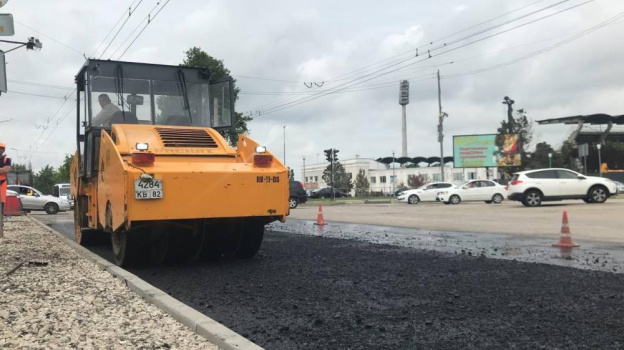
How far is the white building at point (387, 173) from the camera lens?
313 ft

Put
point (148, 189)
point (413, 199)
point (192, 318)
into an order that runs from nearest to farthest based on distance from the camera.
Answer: point (192, 318) → point (148, 189) → point (413, 199)

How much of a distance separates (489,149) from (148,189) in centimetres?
5620

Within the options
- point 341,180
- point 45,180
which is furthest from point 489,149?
point 45,180

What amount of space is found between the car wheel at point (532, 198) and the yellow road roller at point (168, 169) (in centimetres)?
1715

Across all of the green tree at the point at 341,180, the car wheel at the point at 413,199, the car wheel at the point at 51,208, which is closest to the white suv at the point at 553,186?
the car wheel at the point at 413,199

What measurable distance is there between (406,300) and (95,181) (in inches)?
202

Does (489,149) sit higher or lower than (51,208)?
higher

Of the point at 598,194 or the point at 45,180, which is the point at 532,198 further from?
the point at 45,180

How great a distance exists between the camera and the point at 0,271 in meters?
6.78

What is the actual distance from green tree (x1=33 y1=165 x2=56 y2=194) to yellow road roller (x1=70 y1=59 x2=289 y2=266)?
105421 mm

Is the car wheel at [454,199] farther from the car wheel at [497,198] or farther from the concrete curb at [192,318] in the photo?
the concrete curb at [192,318]

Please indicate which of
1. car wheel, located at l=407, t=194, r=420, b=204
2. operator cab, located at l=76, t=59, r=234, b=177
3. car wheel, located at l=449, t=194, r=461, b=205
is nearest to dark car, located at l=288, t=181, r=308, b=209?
car wheel, located at l=407, t=194, r=420, b=204

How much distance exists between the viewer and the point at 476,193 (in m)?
30.0

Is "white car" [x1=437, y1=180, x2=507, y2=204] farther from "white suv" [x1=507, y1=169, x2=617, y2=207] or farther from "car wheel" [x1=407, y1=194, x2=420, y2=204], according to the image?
"white suv" [x1=507, y1=169, x2=617, y2=207]
